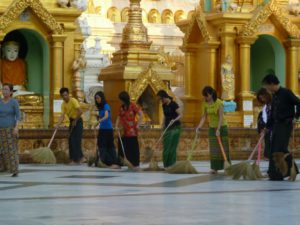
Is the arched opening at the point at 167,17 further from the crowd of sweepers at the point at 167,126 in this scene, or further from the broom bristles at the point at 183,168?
the broom bristles at the point at 183,168

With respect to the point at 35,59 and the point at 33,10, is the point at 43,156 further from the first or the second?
the point at 35,59

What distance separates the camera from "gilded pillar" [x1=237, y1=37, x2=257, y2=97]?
26.9 m

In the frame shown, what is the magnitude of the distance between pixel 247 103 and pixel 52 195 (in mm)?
14442

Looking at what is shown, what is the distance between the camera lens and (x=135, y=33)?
2789 cm

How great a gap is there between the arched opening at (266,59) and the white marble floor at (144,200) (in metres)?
11.5

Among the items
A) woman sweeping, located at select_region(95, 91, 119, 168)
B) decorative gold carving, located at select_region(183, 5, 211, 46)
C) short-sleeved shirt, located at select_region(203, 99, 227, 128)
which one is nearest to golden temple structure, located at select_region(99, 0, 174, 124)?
decorative gold carving, located at select_region(183, 5, 211, 46)

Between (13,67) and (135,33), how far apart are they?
381cm

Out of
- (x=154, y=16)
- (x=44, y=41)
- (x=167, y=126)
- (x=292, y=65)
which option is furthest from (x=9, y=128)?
(x=154, y=16)

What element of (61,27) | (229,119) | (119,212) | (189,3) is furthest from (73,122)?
(189,3)

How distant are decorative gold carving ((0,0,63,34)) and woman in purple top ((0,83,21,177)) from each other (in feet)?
24.3

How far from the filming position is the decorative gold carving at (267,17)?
26906 millimetres

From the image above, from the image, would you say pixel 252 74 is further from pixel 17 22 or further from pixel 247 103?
pixel 17 22

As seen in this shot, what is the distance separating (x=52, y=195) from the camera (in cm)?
1305

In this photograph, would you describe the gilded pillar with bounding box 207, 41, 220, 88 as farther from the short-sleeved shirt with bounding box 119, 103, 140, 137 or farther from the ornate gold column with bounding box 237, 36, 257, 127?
the short-sleeved shirt with bounding box 119, 103, 140, 137
